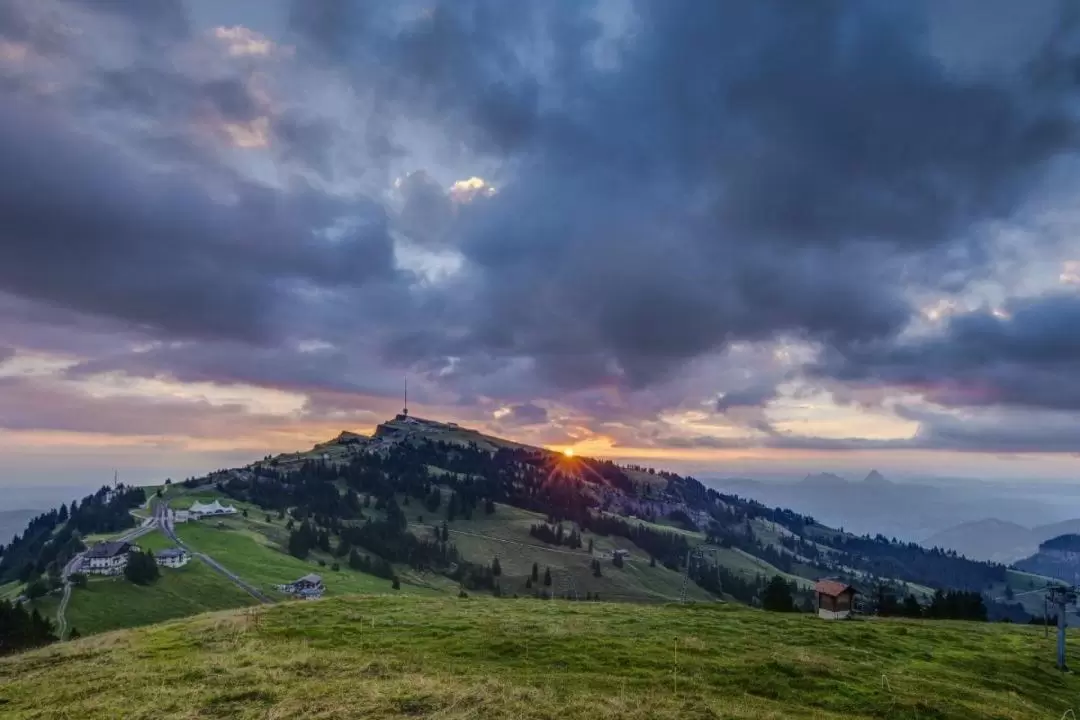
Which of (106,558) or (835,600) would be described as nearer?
(835,600)

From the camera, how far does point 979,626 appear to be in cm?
6725

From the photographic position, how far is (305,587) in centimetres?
17038

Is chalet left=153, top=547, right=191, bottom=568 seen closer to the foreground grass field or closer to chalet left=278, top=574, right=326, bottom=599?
chalet left=278, top=574, right=326, bottom=599

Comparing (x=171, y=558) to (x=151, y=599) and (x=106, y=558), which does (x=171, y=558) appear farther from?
(x=151, y=599)

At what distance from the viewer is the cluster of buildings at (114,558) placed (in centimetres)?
16125

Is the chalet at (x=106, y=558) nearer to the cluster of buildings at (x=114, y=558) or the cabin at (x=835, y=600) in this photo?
the cluster of buildings at (x=114, y=558)

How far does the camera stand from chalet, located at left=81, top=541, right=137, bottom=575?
16088 centimetres

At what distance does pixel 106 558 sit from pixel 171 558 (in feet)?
51.7

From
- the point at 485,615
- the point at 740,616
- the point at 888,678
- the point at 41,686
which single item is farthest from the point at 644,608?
the point at 41,686

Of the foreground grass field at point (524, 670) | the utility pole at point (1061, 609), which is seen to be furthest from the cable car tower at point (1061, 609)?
the foreground grass field at point (524, 670)

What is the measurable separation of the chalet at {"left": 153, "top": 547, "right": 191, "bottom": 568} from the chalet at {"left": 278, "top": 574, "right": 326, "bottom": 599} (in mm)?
33194

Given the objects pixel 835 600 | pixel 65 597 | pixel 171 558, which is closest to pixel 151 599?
pixel 65 597

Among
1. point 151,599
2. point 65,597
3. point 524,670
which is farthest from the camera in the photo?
point 151,599

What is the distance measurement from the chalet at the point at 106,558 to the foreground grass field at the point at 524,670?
14196 centimetres
